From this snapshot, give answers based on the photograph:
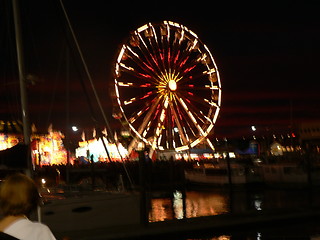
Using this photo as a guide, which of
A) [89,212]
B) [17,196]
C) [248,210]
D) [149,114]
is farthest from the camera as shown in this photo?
[149,114]

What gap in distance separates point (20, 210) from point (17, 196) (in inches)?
3.9

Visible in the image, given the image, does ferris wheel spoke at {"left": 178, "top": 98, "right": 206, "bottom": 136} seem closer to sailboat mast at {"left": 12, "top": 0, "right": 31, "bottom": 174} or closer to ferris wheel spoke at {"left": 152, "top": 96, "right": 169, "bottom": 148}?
ferris wheel spoke at {"left": 152, "top": 96, "right": 169, "bottom": 148}

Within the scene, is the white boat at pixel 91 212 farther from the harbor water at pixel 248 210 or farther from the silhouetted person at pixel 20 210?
the silhouetted person at pixel 20 210

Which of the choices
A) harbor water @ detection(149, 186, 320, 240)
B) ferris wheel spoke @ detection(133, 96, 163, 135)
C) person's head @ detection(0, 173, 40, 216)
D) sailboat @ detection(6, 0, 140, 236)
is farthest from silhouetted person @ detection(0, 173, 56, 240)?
ferris wheel spoke @ detection(133, 96, 163, 135)

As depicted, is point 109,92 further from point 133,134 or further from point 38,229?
Answer: point 38,229

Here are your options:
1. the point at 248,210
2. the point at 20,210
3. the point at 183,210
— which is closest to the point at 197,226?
the point at 248,210

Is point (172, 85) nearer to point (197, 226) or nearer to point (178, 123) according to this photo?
point (178, 123)

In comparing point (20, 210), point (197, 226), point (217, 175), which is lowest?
point (197, 226)

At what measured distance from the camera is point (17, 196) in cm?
313

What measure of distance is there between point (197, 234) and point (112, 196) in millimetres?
2736

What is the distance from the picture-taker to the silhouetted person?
121 inches

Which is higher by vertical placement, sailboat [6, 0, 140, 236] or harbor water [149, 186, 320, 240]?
sailboat [6, 0, 140, 236]

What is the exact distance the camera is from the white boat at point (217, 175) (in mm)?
36562

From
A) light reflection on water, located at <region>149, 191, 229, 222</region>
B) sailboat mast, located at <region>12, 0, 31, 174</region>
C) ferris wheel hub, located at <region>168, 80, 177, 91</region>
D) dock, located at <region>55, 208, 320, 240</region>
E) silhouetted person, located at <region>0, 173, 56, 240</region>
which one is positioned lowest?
light reflection on water, located at <region>149, 191, 229, 222</region>
